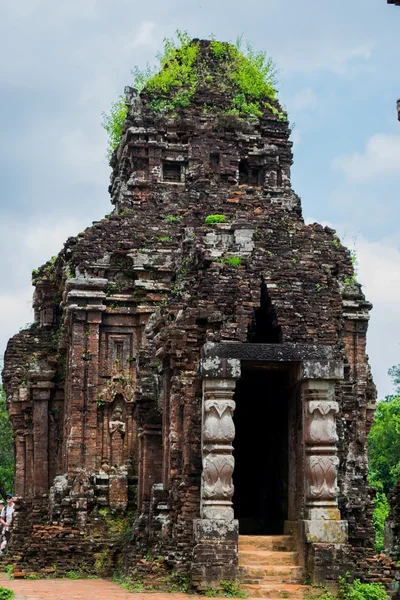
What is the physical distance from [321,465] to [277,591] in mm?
1855

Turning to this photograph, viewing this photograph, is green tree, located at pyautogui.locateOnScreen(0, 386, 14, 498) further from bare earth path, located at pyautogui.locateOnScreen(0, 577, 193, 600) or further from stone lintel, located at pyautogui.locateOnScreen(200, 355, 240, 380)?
stone lintel, located at pyautogui.locateOnScreen(200, 355, 240, 380)

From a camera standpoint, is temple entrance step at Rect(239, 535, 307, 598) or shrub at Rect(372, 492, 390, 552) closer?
temple entrance step at Rect(239, 535, 307, 598)

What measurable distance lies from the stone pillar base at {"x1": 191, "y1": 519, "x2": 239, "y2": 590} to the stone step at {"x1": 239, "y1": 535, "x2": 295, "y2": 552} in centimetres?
64

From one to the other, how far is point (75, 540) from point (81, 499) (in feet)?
2.88

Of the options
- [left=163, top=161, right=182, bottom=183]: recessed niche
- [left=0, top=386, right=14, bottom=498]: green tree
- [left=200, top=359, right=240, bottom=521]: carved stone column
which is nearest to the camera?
[left=200, top=359, right=240, bottom=521]: carved stone column

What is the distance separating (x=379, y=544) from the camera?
35438 millimetres

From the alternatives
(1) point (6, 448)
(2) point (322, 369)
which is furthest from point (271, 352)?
(1) point (6, 448)

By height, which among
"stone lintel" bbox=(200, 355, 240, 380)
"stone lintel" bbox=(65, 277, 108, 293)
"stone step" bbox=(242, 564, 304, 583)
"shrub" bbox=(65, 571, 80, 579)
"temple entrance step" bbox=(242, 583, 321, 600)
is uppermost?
"stone lintel" bbox=(65, 277, 108, 293)

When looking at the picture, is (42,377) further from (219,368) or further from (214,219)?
(219,368)

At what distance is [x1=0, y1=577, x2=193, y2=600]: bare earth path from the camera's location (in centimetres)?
1522

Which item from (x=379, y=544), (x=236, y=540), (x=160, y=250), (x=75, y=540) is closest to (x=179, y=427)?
(x=236, y=540)

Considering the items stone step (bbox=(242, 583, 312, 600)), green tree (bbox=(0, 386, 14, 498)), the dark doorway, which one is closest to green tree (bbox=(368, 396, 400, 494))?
green tree (bbox=(0, 386, 14, 498))

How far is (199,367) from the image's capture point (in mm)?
16219

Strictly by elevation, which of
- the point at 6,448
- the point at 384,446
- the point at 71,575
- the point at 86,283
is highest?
the point at 86,283
